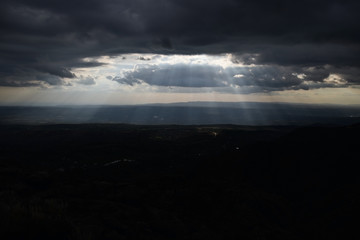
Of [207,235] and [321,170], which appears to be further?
[321,170]

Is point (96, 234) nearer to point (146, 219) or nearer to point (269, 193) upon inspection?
point (146, 219)

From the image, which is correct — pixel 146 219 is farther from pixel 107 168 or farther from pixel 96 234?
pixel 107 168

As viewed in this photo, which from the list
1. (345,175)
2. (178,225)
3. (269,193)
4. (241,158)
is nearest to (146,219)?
(178,225)

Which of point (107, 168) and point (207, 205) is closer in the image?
point (207, 205)

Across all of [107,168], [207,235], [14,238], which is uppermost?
[14,238]

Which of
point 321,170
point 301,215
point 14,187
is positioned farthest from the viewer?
point 321,170

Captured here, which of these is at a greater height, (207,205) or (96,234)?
(96,234)

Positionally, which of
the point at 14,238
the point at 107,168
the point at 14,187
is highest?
the point at 14,238

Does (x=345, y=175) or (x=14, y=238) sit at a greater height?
(x=14, y=238)

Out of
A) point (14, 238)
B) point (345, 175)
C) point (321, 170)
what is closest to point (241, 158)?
point (321, 170)

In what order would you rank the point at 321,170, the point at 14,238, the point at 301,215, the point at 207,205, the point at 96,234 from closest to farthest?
the point at 14,238, the point at 96,234, the point at 207,205, the point at 301,215, the point at 321,170
